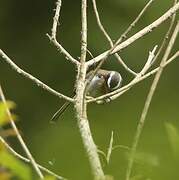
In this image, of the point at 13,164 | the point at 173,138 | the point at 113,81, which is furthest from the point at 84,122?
the point at 113,81

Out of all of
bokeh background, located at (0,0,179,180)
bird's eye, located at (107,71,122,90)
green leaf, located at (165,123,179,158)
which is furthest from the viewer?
bokeh background, located at (0,0,179,180)

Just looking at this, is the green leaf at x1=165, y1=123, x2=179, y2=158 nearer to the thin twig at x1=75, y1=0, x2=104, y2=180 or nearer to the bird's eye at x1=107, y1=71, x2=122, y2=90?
the thin twig at x1=75, y1=0, x2=104, y2=180

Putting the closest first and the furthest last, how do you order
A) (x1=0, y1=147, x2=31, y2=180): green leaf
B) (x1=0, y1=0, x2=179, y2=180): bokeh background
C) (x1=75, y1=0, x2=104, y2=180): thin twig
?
(x1=0, y1=147, x2=31, y2=180): green leaf
(x1=75, y1=0, x2=104, y2=180): thin twig
(x1=0, y1=0, x2=179, y2=180): bokeh background

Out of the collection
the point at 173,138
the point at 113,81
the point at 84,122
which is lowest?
the point at 113,81

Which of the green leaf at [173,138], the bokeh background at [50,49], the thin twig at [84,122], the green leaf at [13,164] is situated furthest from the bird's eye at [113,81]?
the green leaf at [13,164]

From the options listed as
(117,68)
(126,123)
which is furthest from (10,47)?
(126,123)

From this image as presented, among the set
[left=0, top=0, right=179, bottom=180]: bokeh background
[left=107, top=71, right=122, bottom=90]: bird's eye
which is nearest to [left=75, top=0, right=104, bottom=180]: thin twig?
[left=0, top=0, right=179, bottom=180]: bokeh background

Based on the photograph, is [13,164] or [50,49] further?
[50,49]

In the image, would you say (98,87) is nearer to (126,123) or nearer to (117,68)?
(117,68)

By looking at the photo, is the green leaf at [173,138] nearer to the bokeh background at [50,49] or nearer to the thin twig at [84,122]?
the thin twig at [84,122]

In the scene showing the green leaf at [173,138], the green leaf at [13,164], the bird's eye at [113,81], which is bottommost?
the bird's eye at [113,81]

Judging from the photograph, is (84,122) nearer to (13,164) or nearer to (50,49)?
(13,164)

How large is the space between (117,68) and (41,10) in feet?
4.32

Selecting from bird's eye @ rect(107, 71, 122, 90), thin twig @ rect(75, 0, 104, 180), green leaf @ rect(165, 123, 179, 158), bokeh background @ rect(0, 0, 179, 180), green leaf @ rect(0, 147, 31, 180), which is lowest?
bokeh background @ rect(0, 0, 179, 180)
